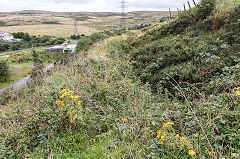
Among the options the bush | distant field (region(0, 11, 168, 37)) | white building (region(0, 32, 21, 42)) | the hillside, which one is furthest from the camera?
distant field (region(0, 11, 168, 37))

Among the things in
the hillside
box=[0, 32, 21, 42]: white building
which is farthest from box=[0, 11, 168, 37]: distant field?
the hillside

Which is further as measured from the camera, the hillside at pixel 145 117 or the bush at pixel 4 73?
the bush at pixel 4 73

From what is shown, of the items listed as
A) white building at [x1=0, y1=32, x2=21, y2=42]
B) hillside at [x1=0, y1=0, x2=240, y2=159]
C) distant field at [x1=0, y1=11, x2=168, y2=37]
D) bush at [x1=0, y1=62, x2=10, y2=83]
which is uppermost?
distant field at [x1=0, y1=11, x2=168, y2=37]

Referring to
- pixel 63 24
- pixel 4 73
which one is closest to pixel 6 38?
pixel 63 24

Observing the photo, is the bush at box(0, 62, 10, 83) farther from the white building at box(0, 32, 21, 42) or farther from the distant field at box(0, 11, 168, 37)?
the white building at box(0, 32, 21, 42)

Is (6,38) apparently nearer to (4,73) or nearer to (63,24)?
(63,24)


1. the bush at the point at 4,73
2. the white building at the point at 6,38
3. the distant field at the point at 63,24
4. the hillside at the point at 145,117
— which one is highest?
the distant field at the point at 63,24

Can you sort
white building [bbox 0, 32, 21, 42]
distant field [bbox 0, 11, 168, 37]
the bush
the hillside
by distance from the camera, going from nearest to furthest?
the hillside
the bush
white building [bbox 0, 32, 21, 42]
distant field [bbox 0, 11, 168, 37]

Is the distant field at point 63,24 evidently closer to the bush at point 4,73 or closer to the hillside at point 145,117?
the bush at point 4,73

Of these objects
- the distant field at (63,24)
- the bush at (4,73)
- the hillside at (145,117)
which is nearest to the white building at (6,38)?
the distant field at (63,24)

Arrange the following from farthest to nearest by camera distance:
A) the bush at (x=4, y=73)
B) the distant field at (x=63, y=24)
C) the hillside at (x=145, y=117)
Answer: the distant field at (x=63, y=24), the bush at (x=4, y=73), the hillside at (x=145, y=117)

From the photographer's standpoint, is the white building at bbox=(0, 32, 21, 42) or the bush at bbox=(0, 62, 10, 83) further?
the white building at bbox=(0, 32, 21, 42)

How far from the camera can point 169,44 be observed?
21.5 feet

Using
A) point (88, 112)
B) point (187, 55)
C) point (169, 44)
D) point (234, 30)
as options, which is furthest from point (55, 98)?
point (234, 30)
